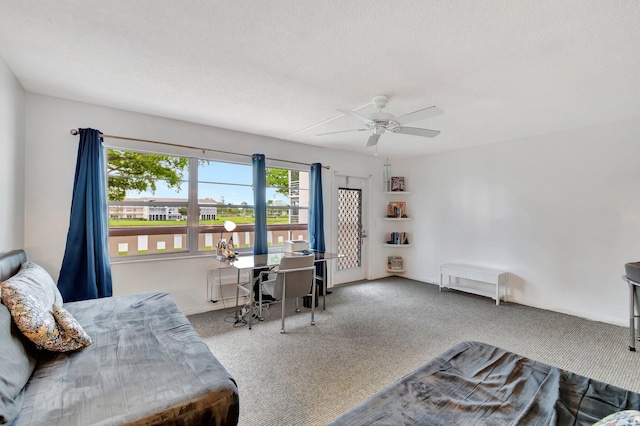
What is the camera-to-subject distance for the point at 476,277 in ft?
14.6

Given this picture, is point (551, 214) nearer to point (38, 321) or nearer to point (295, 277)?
point (295, 277)

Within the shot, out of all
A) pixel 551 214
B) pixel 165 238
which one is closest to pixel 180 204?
pixel 165 238

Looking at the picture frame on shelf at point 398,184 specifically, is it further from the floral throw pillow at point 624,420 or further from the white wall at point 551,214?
the floral throw pillow at point 624,420

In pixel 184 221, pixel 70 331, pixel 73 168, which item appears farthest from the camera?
pixel 184 221

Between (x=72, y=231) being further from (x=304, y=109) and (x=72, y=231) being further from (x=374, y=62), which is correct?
(x=374, y=62)

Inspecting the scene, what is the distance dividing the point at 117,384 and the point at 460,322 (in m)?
3.44

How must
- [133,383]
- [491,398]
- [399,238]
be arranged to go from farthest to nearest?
[399,238], [133,383], [491,398]

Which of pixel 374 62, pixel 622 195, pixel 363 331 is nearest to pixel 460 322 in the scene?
pixel 363 331

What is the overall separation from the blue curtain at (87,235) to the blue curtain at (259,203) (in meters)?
1.70

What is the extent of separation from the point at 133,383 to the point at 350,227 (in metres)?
4.45

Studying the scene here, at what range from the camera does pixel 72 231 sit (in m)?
2.82

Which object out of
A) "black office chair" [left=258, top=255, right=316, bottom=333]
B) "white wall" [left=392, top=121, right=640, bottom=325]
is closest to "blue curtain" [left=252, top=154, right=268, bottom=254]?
"black office chair" [left=258, top=255, right=316, bottom=333]

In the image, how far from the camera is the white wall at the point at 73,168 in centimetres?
282

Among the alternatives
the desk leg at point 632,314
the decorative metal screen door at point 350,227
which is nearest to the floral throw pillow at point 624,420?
the desk leg at point 632,314
